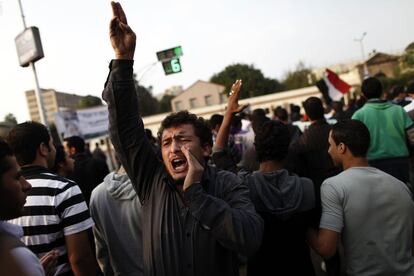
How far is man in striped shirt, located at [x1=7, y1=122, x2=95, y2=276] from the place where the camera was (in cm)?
234

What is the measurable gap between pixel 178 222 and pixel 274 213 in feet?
2.19

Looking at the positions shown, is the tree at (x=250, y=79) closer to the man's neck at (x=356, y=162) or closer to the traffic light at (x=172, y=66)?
the traffic light at (x=172, y=66)

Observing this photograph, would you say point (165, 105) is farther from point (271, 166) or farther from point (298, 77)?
point (271, 166)

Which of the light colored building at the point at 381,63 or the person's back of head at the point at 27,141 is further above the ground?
the light colored building at the point at 381,63

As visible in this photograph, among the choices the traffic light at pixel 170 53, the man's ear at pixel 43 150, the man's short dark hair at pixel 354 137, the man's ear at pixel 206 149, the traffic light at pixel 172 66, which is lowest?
the man's short dark hair at pixel 354 137

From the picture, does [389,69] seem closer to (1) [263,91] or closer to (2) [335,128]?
(1) [263,91]

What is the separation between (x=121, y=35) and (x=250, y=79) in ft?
221

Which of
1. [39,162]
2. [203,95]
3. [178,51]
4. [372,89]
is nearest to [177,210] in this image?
[39,162]

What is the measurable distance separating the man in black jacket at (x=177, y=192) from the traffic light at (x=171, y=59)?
10656 millimetres

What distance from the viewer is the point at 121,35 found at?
1983 mm

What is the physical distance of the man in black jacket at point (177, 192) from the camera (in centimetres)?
176

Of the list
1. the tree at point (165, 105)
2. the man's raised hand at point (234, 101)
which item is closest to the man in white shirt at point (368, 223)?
the man's raised hand at point (234, 101)

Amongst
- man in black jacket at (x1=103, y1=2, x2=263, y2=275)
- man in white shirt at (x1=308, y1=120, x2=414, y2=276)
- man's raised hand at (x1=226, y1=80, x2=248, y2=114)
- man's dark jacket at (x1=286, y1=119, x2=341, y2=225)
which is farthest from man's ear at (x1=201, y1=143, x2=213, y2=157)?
man's dark jacket at (x1=286, y1=119, x2=341, y2=225)

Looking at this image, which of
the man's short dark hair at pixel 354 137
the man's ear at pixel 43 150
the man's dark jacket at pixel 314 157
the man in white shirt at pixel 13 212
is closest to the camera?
the man in white shirt at pixel 13 212
